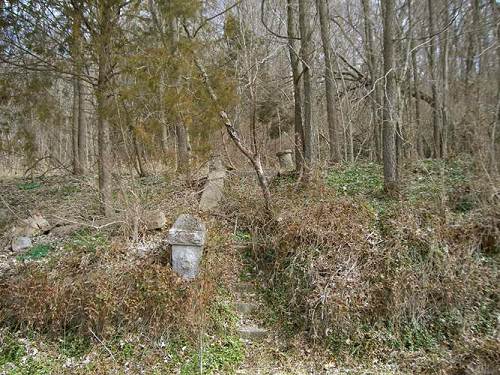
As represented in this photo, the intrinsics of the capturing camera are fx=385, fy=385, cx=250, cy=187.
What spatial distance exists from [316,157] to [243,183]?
1.42 metres

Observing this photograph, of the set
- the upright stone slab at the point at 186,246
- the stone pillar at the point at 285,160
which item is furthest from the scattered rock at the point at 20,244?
the stone pillar at the point at 285,160

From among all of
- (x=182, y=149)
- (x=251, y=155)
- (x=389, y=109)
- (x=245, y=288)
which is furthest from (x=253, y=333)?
(x=182, y=149)

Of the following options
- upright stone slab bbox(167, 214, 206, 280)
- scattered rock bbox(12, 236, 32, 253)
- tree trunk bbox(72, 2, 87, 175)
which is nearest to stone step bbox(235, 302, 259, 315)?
upright stone slab bbox(167, 214, 206, 280)

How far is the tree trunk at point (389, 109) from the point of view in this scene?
589 centimetres

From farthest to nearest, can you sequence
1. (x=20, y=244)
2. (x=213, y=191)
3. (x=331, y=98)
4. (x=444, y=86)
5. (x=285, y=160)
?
1. (x=444, y=86)
2. (x=331, y=98)
3. (x=285, y=160)
4. (x=213, y=191)
5. (x=20, y=244)

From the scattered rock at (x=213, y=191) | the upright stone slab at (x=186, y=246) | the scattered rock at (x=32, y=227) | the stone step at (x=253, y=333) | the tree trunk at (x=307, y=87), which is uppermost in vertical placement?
the tree trunk at (x=307, y=87)

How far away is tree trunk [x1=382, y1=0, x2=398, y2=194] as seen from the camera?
19.3ft

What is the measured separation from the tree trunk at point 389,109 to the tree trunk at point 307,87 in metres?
1.25

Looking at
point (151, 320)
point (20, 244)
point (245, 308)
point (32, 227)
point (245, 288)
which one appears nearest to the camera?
point (151, 320)

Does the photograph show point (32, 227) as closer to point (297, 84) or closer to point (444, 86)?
point (297, 84)

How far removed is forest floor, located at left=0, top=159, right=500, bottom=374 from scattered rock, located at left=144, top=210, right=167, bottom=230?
89mm

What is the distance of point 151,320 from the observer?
4.39 m

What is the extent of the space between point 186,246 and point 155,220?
1.07m

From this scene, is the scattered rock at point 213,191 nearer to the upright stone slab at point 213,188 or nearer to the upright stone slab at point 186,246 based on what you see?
the upright stone slab at point 213,188
